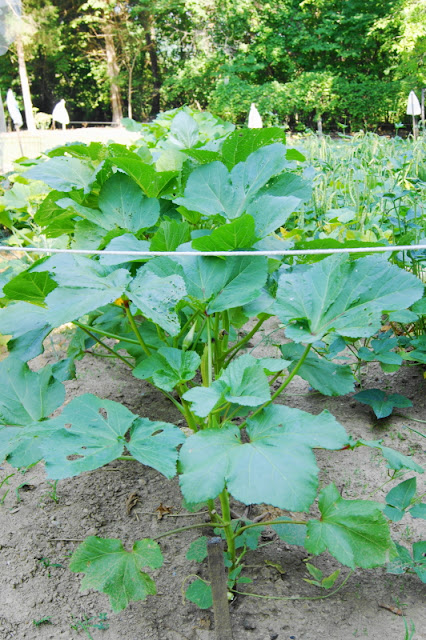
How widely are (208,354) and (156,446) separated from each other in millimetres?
269

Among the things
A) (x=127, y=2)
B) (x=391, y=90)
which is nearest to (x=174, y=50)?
(x=127, y=2)

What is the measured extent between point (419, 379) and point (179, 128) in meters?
1.20

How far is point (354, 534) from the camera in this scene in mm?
924

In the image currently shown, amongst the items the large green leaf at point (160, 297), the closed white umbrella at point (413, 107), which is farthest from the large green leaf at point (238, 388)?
the closed white umbrella at point (413, 107)

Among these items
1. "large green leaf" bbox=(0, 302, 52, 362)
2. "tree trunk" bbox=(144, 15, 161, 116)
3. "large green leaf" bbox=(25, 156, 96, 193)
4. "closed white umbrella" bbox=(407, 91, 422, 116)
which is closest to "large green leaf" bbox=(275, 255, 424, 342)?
"large green leaf" bbox=(0, 302, 52, 362)

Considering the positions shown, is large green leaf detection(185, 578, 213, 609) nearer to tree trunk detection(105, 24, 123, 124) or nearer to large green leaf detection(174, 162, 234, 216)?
large green leaf detection(174, 162, 234, 216)

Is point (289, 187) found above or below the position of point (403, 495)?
above

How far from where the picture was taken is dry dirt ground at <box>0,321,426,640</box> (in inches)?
41.2

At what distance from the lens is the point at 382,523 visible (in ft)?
2.98

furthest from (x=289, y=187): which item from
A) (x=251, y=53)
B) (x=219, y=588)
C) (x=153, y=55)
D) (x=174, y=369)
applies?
(x=153, y=55)

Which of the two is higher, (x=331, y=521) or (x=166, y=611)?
(x=331, y=521)

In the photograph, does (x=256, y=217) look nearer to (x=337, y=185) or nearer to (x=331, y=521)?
(x=331, y=521)

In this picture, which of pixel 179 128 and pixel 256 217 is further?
pixel 179 128

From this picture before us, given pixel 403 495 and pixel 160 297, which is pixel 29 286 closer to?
pixel 160 297
